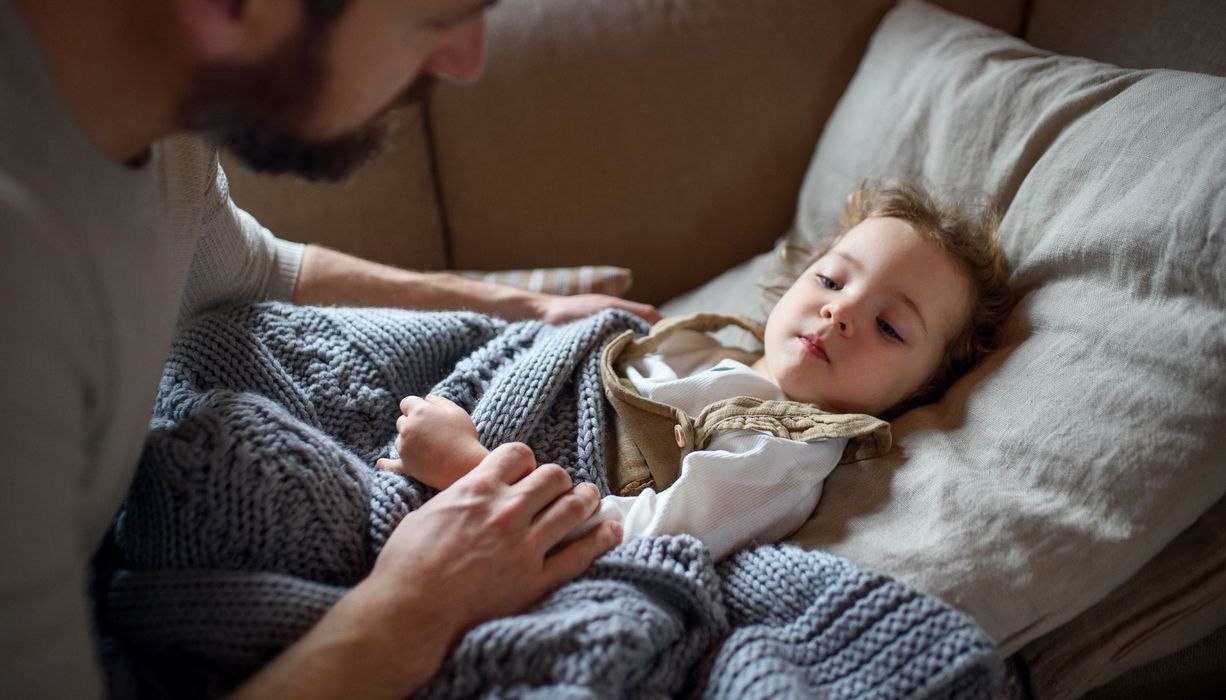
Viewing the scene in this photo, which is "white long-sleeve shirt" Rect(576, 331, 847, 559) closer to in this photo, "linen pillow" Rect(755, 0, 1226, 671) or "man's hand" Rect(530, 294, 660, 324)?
"linen pillow" Rect(755, 0, 1226, 671)

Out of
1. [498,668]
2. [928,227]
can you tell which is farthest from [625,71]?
[498,668]

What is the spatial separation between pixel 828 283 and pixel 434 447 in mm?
613

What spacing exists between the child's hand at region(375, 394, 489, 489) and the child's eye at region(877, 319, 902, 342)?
567 mm

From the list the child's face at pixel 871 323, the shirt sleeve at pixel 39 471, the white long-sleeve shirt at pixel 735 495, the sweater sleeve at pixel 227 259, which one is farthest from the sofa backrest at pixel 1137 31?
the shirt sleeve at pixel 39 471

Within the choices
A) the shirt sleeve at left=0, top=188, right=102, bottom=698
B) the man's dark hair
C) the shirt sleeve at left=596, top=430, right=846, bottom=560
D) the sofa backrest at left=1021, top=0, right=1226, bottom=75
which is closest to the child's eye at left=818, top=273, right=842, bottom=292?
the shirt sleeve at left=596, top=430, right=846, bottom=560

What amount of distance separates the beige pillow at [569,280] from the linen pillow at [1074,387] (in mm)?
588

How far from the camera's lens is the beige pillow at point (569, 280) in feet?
5.21

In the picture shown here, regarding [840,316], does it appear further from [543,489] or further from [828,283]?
[543,489]

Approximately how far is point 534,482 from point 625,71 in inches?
37.4

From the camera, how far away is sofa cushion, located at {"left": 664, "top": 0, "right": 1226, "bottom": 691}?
964 mm

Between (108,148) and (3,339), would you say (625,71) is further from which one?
(3,339)

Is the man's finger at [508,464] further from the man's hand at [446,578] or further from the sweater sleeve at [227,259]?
the sweater sleeve at [227,259]

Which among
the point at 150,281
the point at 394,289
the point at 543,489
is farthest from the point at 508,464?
the point at 394,289

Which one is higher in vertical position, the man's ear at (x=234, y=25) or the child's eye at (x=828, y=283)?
the man's ear at (x=234, y=25)
